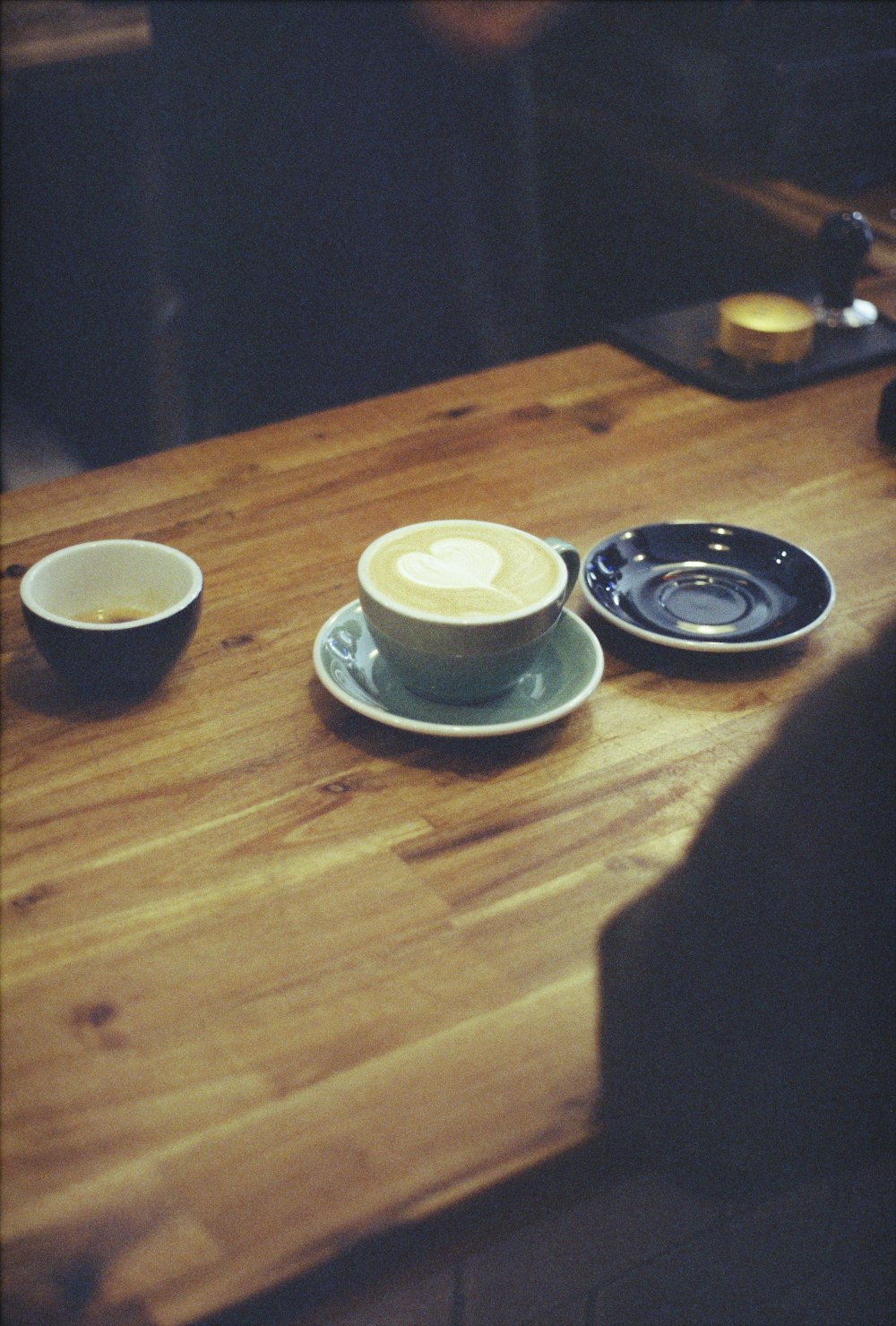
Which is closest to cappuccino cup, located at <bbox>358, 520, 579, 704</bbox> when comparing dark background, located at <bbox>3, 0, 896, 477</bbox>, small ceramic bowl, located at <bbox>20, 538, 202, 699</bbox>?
small ceramic bowl, located at <bbox>20, 538, 202, 699</bbox>

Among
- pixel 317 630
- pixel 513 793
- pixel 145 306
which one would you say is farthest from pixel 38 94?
pixel 513 793

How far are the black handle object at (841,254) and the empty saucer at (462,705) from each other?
82 cm

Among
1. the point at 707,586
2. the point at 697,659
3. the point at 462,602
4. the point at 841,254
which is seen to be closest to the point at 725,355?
the point at 841,254

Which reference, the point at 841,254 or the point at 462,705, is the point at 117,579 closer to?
the point at 462,705

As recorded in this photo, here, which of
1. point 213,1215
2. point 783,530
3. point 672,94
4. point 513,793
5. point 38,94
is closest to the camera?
point 213,1215

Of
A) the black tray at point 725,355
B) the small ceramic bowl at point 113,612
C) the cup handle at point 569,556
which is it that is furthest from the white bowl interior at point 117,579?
the black tray at point 725,355

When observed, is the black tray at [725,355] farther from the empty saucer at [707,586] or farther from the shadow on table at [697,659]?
the shadow on table at [697,659]

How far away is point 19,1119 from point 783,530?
0.80m

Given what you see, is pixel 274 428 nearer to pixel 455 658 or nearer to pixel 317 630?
pixel 317 630

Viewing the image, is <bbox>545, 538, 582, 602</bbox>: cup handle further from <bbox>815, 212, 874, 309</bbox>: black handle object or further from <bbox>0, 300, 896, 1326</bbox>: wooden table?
<bbox>815, 212, 874, 309</bbox>: black handle object

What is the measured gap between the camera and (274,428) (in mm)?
1333

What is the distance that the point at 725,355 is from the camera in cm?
143

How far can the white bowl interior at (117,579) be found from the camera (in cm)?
93

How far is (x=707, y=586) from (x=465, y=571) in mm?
246
